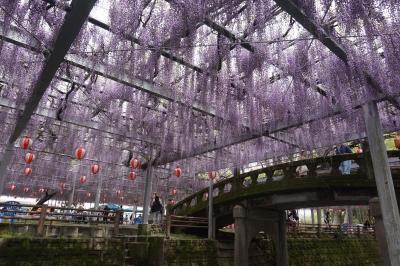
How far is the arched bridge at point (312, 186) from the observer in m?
8.41

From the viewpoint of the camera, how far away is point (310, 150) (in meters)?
11.8

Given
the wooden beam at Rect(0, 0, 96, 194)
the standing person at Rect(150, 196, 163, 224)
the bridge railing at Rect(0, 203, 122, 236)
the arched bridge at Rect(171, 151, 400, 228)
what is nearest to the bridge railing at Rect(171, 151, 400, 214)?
the arched bridge at Rect(171, 151, 400, 228)

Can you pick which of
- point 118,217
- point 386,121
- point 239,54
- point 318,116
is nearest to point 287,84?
point 318,116

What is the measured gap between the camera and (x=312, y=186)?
9156 millimetres

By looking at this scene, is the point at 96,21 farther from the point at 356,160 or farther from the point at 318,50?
the point at 356,160

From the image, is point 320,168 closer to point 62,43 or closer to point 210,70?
point 210,70

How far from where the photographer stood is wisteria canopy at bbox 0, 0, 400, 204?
5.42 m

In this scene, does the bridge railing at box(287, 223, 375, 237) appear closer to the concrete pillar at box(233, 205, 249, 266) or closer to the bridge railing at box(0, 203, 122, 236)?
the concrete pillar at box(233, 205, 249, 266)

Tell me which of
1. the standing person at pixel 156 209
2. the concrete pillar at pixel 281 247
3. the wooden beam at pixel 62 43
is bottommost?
the concrete pillar at pixel 281 247

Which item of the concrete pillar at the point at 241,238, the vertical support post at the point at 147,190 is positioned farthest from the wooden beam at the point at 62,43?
the concrete pillar at the point at 241,238

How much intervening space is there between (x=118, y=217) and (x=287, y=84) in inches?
257

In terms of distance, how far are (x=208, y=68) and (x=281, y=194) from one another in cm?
538

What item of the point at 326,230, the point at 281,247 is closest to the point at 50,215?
the point at 281,247

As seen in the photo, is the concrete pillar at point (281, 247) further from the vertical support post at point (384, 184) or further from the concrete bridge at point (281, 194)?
the vertical support post at point (384, 184)
